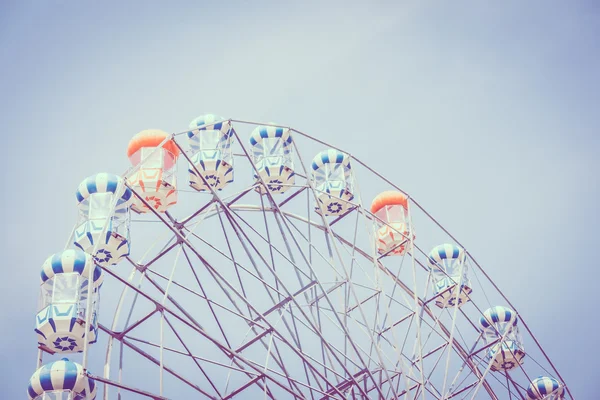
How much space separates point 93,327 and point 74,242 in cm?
257

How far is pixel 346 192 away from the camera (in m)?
23.7

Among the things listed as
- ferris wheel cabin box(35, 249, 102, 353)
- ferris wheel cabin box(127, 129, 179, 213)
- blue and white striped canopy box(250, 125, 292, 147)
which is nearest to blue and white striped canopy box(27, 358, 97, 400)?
ferris wheel cabin box(35, 249, 102, 353)

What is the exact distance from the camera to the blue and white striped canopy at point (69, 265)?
17.6m

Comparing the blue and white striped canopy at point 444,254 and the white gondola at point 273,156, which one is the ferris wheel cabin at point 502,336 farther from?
the white gondola at point 273,156

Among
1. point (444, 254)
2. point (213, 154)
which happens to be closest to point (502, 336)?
point (444, 254)

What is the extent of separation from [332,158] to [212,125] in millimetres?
4227

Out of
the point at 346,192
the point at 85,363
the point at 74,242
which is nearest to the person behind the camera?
the point at 85,363

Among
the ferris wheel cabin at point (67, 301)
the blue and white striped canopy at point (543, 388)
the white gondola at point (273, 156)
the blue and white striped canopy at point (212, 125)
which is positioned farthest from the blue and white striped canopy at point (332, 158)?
the blue and white striped canopy at point (543, 388)

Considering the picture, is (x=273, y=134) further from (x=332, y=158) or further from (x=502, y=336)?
(x=502, y=336)

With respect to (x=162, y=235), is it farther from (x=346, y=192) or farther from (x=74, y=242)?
(x=346, y=192)

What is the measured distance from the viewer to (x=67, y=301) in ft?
56.2

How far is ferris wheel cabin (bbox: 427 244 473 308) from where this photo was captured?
2528cm

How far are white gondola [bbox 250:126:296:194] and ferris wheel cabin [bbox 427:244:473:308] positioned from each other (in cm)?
593

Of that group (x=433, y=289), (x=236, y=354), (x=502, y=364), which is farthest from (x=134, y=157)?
(x=502, y=364)
